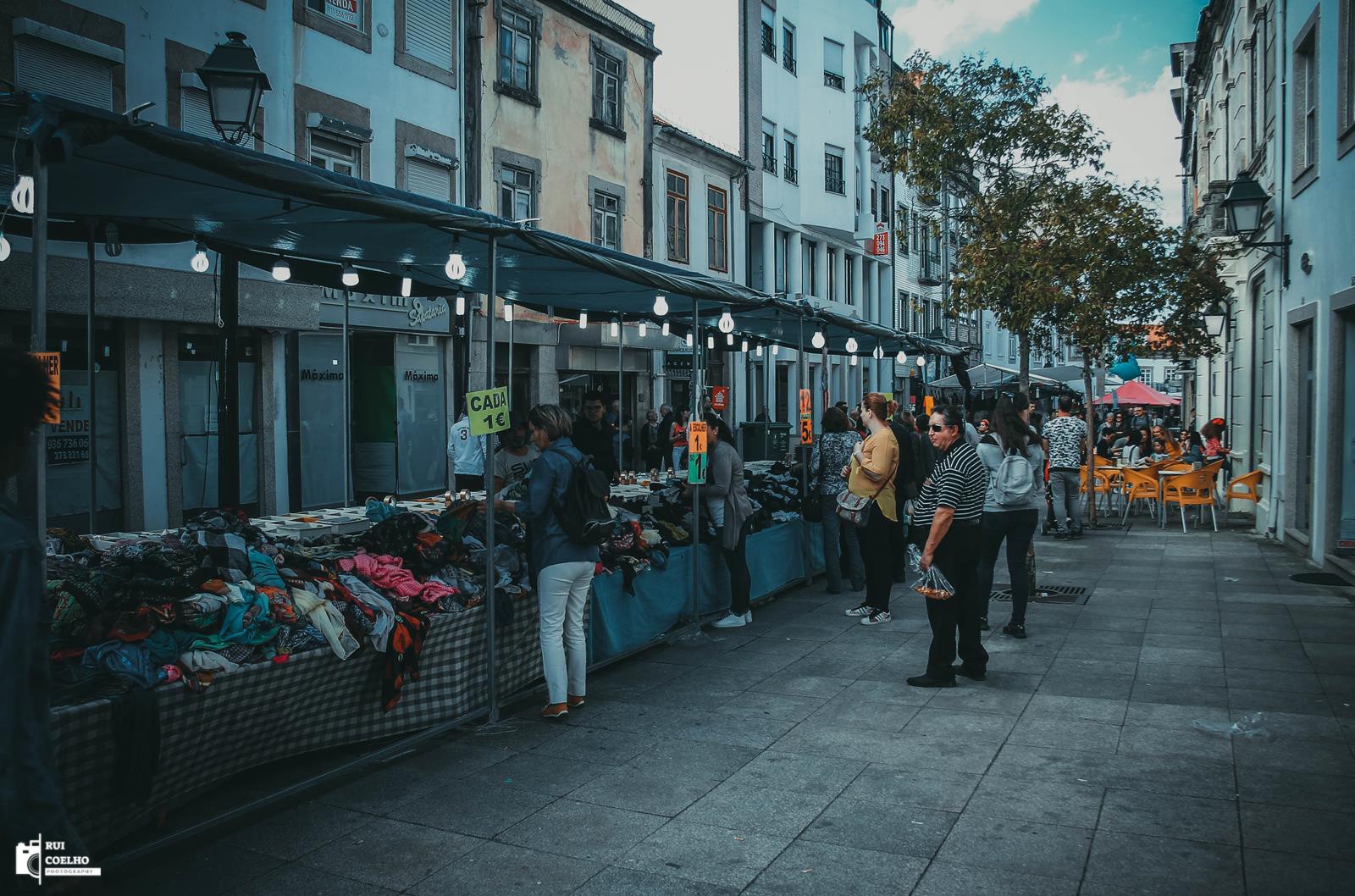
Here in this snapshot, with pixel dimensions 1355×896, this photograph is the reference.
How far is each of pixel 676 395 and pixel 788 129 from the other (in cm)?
1007

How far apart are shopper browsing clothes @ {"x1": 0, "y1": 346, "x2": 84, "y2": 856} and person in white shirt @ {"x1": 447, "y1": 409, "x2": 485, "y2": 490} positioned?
895cm

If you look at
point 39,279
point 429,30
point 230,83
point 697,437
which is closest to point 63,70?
point 230,83

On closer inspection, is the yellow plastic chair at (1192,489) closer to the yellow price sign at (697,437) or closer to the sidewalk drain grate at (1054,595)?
the sidewalk drain grate at (1054,595)

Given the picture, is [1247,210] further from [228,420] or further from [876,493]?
[228,420]

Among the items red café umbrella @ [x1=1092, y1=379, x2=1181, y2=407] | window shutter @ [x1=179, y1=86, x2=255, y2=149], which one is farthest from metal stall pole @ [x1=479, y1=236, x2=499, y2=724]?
red café umbrella @ [x1=1092, y1=379, x2=1181, y2=407]

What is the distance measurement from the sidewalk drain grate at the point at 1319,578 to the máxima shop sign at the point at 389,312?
11.8 metres

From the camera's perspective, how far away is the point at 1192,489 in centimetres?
1589

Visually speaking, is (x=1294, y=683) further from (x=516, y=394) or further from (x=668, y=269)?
(x=516, y=394)

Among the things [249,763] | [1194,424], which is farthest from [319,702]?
[1194,424]

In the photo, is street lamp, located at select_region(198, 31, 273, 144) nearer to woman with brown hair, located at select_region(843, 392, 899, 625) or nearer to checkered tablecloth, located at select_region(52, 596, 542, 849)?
checkered tablecloth, located at select_region(52, 596, 542, 849)

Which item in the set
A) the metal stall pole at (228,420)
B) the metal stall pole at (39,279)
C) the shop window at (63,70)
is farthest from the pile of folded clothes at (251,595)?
the shop window at (63,70)

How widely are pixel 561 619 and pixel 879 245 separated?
33.8 metres

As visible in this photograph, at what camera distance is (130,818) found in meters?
4.37

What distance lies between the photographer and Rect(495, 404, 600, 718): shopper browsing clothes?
6125 millimetres
